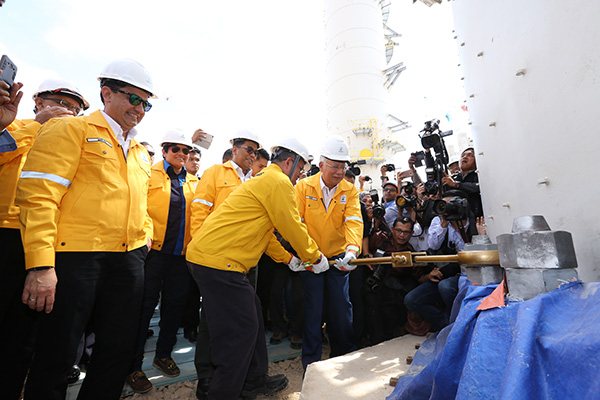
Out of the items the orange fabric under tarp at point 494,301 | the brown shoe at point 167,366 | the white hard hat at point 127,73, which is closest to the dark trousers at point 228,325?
the brown shoe at point 167,366

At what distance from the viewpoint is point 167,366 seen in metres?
2.71

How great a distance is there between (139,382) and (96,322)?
1.12 m

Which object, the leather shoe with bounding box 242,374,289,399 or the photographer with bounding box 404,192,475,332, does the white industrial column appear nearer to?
the photographer with bounding box 404,192,475,332

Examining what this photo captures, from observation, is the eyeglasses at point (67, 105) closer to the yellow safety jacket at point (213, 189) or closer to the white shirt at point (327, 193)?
the yellow safety jacket at point (213, 189)

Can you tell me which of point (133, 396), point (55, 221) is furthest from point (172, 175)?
point (133, 396)

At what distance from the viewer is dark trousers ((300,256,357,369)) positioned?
2693 mm

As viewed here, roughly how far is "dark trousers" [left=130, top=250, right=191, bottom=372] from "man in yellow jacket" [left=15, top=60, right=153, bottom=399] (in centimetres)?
95

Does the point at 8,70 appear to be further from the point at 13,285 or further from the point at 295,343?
the point at 295,343

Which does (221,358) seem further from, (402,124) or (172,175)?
(402,124)

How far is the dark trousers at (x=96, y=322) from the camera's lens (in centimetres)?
143

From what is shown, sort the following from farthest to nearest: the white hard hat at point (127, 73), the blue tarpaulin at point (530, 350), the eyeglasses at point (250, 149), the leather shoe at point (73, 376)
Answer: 1. the eyeglasses at point (250, 149)
2. the leather shoe at point (73, 376)
3. the white hard hat at point (127, 73)
4. the blue tarpaulin at point (530, 350)

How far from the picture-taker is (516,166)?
141 cm

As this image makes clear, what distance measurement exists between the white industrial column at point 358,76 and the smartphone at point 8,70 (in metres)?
12.8

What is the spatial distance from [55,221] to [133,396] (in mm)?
1750
